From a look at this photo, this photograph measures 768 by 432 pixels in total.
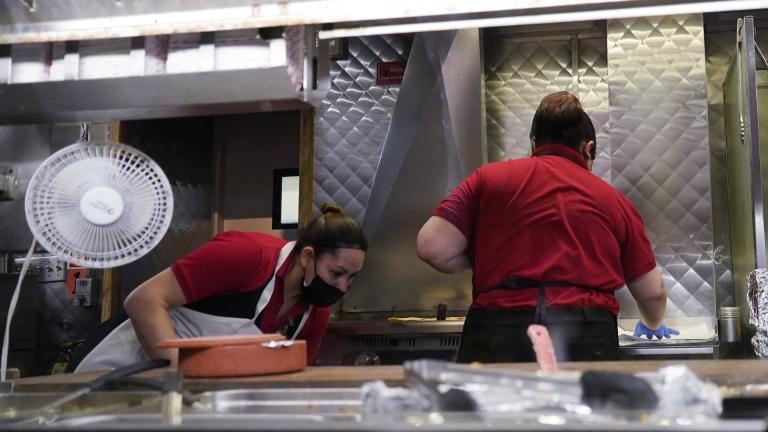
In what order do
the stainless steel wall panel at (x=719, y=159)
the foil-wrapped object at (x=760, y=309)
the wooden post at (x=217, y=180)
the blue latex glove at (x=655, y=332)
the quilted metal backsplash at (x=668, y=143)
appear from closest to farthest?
the foil-wrapped object at (x=760, y=309), the blue latex glove at (x=655, y=332), the quilted metal backsplash at (x=668, y=143), the stainless steel wall panel at (x=719, y=159), the wooden post at (x=217, y=180)

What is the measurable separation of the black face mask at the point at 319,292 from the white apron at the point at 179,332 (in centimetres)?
14

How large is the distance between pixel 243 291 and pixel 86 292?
2411 millimetres

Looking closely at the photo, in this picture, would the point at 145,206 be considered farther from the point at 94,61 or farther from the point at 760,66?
the point at 760,66

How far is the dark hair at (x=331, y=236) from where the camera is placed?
220cm

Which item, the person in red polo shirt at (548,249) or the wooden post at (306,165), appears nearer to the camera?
the person in red polo shirt at (548,249)

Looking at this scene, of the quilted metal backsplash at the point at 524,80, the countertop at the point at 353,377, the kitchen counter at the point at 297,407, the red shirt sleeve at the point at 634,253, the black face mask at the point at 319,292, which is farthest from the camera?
the quilted metal backsplash at the point at 524,80

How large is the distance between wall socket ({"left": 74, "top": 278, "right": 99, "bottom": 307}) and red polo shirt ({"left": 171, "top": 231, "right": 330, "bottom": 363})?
2.28 m

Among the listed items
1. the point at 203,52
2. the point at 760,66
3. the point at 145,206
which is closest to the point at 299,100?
the point at 203,52

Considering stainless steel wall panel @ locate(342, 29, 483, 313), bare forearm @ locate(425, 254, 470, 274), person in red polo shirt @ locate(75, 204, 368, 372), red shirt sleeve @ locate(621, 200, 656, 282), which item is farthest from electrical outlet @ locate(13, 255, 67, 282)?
red shirt sleeve @ locate(621, 200, 656, 282)

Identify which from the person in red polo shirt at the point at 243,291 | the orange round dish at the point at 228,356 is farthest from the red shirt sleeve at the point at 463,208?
the orange round dish at the point at 228,356

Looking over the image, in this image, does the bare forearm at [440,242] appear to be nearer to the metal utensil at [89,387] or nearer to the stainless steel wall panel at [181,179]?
the metal utensil at [89,387]

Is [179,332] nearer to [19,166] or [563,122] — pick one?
[563,122]

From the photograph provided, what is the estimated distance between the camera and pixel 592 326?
6.13 ft

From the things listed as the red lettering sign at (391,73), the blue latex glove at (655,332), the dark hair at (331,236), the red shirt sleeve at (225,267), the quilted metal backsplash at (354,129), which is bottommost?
the blue latex glove at (655,332)
